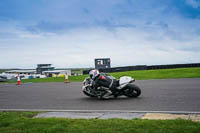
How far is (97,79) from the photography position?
32.4 feet

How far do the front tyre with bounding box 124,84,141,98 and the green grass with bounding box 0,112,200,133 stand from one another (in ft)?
15.3

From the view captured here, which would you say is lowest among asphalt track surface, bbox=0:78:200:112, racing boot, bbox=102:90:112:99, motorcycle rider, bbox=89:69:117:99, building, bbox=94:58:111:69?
asphalt track surface, bbox=0:78:200:112

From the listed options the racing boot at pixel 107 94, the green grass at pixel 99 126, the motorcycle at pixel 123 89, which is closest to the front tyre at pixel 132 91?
the motorcycle at pixel 123 89

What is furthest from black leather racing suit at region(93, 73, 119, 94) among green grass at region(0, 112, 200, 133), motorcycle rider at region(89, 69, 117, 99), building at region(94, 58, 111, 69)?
building at region(94, 58, 111, 69)

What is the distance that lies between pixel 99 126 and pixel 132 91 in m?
5.30

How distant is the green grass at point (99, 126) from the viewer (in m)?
4.46

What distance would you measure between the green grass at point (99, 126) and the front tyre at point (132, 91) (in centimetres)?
465

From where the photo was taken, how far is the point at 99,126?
4.86 meters

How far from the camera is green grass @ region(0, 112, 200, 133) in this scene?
4.46m

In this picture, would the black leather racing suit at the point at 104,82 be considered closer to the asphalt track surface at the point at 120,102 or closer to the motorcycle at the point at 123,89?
the motorcycle at the point at 123,89

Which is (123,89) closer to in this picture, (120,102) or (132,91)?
(132,91)

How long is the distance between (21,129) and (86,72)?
3515 cm

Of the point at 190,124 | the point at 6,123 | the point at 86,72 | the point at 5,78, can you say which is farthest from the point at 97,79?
the point at 86,72

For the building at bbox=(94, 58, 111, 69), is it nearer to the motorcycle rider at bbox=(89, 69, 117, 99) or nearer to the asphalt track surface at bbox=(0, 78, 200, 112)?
the asphalt track surface at bbox=(0, 78, 200, 112)
